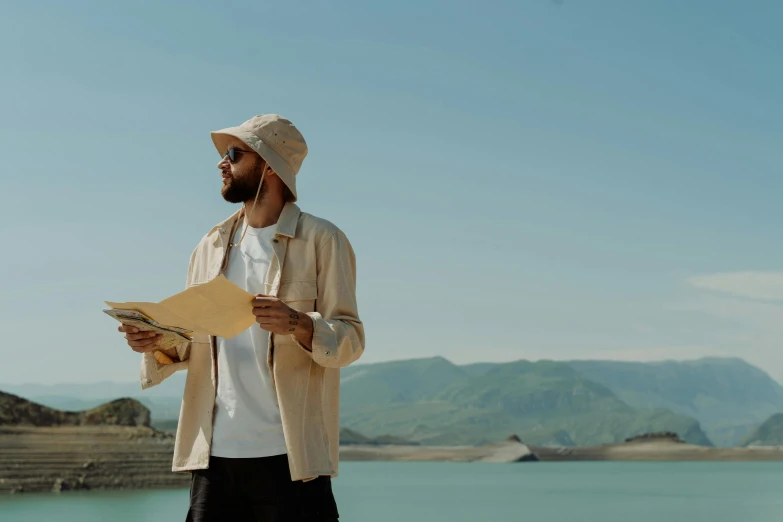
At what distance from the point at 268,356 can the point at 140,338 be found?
1.10 feet

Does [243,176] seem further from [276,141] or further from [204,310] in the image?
[204,310]

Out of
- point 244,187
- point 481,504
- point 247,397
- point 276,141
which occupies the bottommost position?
point 481,504

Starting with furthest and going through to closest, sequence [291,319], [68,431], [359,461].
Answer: [359,461], [68,431], [291,319]

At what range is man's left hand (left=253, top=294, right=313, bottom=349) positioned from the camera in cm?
242

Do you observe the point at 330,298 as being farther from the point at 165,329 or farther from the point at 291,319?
the point at 165,329

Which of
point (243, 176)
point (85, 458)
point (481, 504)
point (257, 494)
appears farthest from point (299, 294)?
point (85, 458)

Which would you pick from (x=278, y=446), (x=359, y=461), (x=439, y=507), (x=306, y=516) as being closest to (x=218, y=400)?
(x=278, y=446)

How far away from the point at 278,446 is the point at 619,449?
63.4 metres

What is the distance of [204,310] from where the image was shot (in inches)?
96.7

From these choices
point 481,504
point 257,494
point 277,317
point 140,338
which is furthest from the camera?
point 481,504

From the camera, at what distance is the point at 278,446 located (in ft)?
8.37

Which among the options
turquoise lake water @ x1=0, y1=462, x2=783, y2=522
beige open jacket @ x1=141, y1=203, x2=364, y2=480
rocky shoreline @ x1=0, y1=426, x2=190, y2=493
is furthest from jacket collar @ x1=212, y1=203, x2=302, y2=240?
rocky shoreline @ x1=0, y1=426, x2=190, y2=493

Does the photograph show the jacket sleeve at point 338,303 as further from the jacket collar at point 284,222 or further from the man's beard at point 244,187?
the man's beard at point 244,187

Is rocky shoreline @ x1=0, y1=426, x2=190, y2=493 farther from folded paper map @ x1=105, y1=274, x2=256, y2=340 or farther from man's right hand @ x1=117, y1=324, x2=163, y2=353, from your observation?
folded paper map @ x1=105, y1=274, x2=256, y2=340
